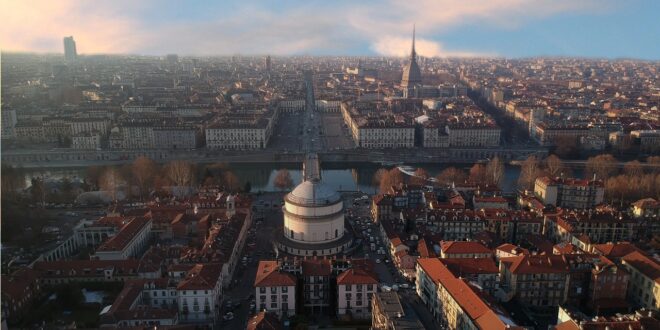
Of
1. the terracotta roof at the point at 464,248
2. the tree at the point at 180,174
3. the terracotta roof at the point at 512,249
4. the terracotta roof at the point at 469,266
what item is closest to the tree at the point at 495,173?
the terracotta roof at the point at 512,249

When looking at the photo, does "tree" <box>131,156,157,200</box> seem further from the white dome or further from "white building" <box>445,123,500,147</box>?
"white building" <box>445,123,500,147</box>

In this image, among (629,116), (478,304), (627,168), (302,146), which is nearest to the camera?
(478,304)

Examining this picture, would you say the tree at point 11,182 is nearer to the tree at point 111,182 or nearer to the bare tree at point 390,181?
the tree at point 111,182

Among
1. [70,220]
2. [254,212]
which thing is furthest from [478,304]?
[70,220]

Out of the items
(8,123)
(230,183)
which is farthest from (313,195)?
(8,123)

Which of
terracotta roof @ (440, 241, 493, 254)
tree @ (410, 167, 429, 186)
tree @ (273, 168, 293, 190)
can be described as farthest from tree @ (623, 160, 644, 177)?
tree @ (273, 168, 293, 190)

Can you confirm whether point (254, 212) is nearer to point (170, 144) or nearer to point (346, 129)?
point (170, 144)

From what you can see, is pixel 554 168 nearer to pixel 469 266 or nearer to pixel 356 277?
pixel 469 266

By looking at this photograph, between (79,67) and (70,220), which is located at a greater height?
(79,67)
